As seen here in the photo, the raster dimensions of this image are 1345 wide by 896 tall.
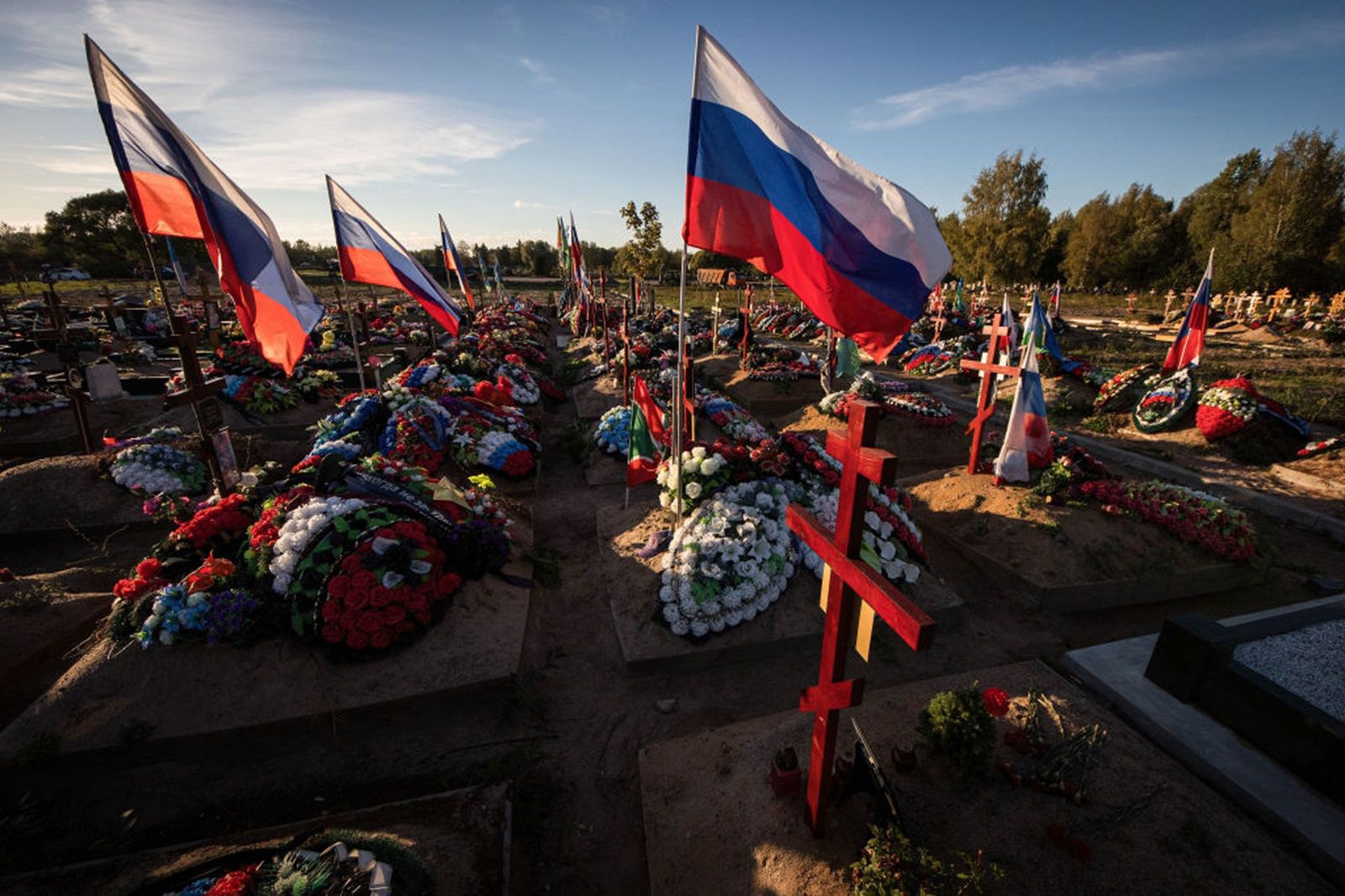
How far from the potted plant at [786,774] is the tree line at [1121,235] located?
94.5 feet

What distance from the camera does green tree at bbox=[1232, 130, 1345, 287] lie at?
37562mm

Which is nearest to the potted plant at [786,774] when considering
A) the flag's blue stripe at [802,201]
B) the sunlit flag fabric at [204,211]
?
the flag's blue stripe at [802,201]

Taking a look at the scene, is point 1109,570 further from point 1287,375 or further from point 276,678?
point 1287,375

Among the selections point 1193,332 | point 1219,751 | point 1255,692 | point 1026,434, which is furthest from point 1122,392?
point 1219,751

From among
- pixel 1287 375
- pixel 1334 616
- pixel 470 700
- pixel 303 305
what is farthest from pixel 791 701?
pixel 1287 375

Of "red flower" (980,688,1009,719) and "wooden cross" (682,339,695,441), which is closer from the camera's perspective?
"red flower" (980,688,1009,719)

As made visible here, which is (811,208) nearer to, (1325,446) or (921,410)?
(921,410)

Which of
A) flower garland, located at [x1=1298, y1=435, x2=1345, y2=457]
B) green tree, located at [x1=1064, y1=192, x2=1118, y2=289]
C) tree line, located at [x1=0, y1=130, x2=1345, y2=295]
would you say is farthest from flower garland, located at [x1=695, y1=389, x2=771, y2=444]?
green tree, located at [x1=1064, y1=192, x2=1118, y2=289]

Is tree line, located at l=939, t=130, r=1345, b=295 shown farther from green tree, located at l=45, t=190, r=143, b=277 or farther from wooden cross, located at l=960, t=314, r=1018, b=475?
green tree, located at l=45, t=190, r=143, b=277

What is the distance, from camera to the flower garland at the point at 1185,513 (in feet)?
25.3

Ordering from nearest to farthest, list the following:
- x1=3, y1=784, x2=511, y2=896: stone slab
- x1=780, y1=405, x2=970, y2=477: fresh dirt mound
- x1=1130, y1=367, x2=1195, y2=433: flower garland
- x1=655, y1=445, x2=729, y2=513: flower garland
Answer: x1=3, y1=784, x2=511, y2=896: stone slab < x1=655, y1=445, x2=729, y2=513: flower garland < x1=780, y1=405, x2=970, y2=477: fresh dirt mound < x1=1130, y1=367, x2=1195, y2=433: flower garland

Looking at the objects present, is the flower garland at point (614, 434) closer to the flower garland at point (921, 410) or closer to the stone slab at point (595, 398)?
the stone slab at point (595, 398)

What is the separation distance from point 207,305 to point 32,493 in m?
16.5

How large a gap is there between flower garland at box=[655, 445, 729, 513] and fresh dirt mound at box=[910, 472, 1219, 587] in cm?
428
